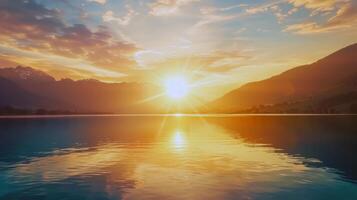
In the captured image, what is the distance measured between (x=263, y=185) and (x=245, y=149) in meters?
37.4

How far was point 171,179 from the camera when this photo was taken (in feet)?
148

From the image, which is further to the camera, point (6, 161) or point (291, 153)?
point (291, 153)

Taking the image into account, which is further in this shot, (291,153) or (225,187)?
(291,153)

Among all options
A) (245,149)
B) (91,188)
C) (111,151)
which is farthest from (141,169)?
(245,149)

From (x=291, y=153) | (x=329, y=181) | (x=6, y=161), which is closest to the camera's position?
(x=329, y=181)

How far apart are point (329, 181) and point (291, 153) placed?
1055 inches

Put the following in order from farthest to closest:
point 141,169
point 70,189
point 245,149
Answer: point 245,149 < point 141,169 < point 70,189

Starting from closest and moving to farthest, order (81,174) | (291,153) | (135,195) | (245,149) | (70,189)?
(135,195), (70,189), (81,174), (291,153), (245,149)

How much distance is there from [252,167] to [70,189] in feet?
93.3

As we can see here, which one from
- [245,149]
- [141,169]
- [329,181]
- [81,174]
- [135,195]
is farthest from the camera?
[245,149]

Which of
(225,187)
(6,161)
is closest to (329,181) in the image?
(225,187)

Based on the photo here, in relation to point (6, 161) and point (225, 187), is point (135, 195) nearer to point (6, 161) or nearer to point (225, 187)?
point (225, 187)

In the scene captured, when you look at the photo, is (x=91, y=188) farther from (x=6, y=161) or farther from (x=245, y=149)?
(x=245, y=149)

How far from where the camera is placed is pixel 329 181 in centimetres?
4453
